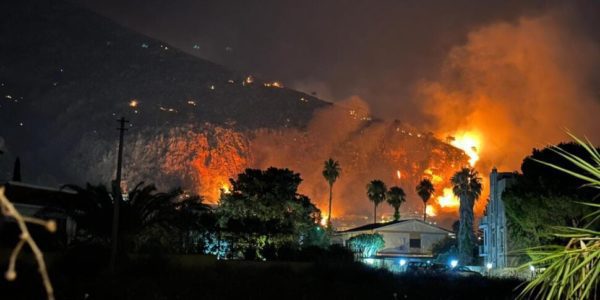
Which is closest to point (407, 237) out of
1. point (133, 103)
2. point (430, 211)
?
point (430, 211)

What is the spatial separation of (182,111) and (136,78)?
31.2m

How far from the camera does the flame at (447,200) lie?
163 metres

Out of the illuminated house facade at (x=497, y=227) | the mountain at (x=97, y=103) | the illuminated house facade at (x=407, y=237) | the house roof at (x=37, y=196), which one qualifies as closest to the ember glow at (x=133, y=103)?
the mountain at (x=97, y=103)

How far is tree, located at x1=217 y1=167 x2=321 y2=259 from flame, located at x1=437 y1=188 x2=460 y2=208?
111 metres

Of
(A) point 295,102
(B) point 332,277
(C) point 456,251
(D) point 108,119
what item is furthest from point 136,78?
(B) point 332,277

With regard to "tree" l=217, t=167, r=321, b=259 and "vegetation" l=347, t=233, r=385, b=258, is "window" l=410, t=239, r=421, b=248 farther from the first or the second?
"tree" l=217, t=167, r=321, b=259

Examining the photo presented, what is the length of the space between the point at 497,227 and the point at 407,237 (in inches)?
1082

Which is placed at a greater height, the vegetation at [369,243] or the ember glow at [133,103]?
the ember glow at [133,103]

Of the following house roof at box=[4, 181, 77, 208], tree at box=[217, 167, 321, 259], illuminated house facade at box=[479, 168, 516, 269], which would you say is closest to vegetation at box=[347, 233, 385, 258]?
illuminated house facade at box=[479, 168, 516, 269]

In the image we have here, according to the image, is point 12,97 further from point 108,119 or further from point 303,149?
point 303,149

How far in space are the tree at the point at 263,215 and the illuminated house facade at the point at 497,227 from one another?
1679 centimetres

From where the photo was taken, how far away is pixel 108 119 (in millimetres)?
156750

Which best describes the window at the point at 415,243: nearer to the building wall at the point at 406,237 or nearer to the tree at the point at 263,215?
the building wall at the point at 406,237

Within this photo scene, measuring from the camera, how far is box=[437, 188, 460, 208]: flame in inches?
6432
